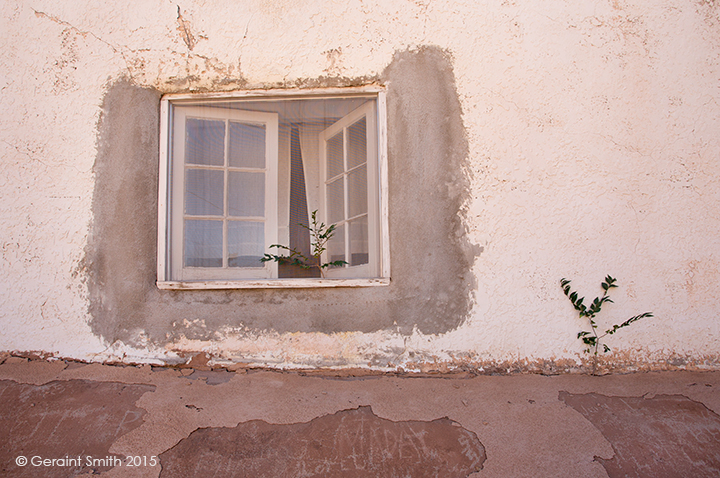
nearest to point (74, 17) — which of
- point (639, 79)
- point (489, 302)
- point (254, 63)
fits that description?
point (254, 63)

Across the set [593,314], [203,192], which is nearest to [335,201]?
[203,192]

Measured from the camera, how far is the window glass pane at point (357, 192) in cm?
271

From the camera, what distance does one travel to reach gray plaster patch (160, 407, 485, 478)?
178 cm

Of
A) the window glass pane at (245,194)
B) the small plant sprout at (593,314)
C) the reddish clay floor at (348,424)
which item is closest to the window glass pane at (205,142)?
the window glass pane at (245,194)

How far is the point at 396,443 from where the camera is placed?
6.27 feet

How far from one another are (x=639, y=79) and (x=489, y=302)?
1.65m

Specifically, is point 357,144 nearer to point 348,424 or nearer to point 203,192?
point 203,192

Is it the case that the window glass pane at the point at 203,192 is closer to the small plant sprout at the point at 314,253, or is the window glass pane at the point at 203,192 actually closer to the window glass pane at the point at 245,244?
the window glass pane at the point at 245,244

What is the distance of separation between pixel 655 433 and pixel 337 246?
6.32 ft

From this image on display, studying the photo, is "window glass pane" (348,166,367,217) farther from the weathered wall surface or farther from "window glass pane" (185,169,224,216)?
"window glass pane" (185,169,224,216)

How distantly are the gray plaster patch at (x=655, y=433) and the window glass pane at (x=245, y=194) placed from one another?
6.85 ft

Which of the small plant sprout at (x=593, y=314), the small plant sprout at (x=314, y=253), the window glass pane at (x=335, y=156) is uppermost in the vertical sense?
the window glass pane at (x=335, y=156)

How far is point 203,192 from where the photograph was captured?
8.89ft

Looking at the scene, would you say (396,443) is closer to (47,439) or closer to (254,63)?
(47,439)
